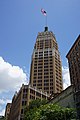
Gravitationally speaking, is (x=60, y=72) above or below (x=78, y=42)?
above

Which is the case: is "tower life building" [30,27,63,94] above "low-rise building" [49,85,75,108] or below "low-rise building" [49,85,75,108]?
above

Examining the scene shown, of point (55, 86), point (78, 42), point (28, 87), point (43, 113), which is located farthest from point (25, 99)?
point (43, 113)

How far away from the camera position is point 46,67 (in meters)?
131

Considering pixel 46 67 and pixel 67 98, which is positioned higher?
pixel 46 67

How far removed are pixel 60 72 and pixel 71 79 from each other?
67.8 metres

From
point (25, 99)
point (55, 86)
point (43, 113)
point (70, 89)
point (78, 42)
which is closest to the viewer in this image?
point (43, 113)

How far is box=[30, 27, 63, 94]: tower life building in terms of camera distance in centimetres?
12238

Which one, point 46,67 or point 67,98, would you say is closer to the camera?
point 67,98

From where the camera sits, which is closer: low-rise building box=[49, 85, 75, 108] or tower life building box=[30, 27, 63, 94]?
low-rise building box=[49, 85, 75, 108]

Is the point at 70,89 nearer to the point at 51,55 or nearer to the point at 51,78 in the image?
the point at 51,78

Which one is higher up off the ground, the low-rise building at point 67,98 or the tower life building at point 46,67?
the tower life building at point 46,67

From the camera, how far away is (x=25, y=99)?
9306 centimetres

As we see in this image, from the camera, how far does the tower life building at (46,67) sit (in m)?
122

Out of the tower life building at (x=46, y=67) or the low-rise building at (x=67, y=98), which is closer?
the low-rise building at (x=67, y=98)
